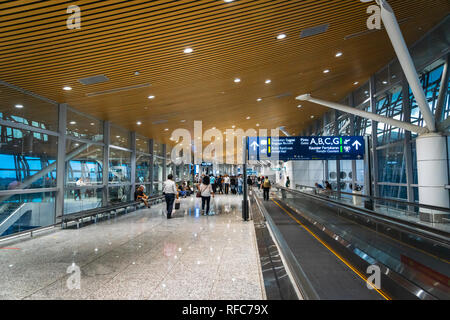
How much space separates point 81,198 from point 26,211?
10.4 ft

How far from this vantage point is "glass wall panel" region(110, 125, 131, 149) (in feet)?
48.6

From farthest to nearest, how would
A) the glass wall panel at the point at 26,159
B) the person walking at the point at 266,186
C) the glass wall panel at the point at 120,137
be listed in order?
the person walking at the point at 266,186
the glass wall panel at the point at 120,137
the glass wall panel at the point at 26,159

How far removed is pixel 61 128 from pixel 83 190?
10.0 ft

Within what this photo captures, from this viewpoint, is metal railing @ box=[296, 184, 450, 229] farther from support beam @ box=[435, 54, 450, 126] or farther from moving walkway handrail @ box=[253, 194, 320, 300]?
support beam @ box=[435, 54, 450, 126]

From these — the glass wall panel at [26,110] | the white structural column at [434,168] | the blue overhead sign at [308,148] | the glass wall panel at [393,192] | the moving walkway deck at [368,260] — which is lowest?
the moving walkway deck at [368,260]

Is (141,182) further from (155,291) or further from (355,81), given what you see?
(155,291)

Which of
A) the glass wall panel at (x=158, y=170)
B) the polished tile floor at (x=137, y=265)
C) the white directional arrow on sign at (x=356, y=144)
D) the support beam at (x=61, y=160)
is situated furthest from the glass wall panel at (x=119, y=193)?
the white directional arrow on sign at (x=356, y=144)

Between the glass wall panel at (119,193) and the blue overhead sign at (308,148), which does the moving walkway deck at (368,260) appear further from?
the glass wall panel at (119,193)

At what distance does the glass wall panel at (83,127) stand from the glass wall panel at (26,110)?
3.39ft

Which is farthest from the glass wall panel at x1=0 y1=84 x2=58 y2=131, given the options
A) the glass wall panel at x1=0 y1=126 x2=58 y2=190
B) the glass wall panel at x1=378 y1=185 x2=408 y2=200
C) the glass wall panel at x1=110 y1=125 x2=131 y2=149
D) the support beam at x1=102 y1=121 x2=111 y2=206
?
the glass wall panel at x1=378 y1=185 x2=408 y2=200

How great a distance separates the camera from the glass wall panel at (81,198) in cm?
1045

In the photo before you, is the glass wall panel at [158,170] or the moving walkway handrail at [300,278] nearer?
the moving walkway handrail at [300,278]
